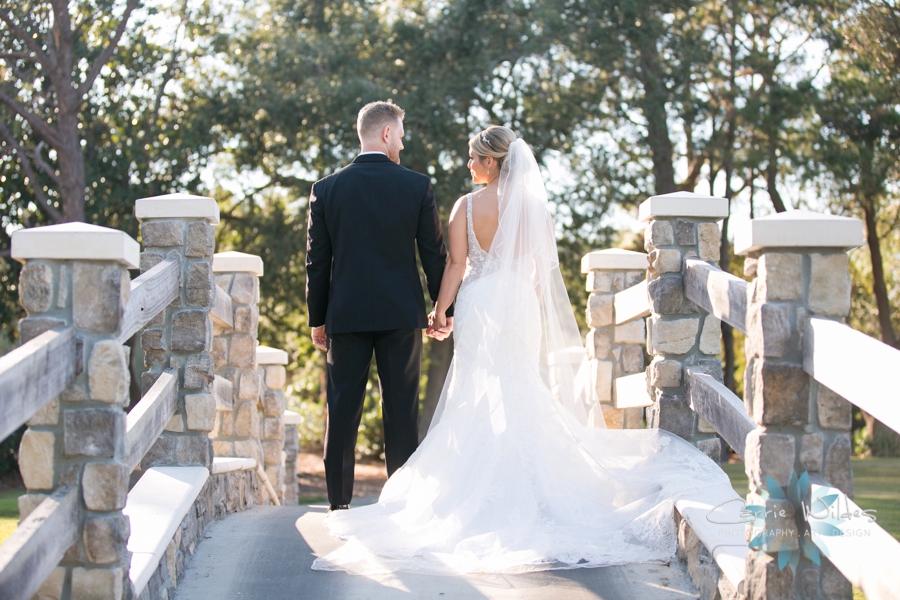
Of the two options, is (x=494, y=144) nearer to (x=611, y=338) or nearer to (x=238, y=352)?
(x=611, y=338)

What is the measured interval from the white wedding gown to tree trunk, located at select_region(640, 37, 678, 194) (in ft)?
30.8

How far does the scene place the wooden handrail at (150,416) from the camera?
108 inches

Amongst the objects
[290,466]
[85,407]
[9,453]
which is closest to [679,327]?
[85,407]

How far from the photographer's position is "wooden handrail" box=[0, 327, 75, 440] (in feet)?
6.16

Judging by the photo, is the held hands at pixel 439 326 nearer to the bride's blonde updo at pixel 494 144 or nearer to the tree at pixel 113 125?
the bride's blonde updo at pixel 494 144

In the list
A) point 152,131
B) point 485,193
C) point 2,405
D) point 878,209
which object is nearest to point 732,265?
point 878,209

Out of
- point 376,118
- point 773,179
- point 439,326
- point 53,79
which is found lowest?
point 439,326

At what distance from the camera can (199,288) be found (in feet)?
13.0

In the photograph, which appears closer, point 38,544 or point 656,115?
point 38,544

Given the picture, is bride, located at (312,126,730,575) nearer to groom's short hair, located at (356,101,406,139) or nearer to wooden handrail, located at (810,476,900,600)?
groom's short hair, located at (356,101,406,139)

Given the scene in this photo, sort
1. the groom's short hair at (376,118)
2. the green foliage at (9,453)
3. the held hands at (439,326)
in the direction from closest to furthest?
the groom's short hair at (376,118) → the held hands at (439,326) → the green foliage at (9,453)

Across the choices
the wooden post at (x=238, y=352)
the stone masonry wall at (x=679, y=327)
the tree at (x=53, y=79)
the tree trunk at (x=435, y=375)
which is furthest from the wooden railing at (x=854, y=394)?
the tree trunk at (x=435, y=375)

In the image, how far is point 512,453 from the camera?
377 cm

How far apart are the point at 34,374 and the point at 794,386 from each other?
1880mm
